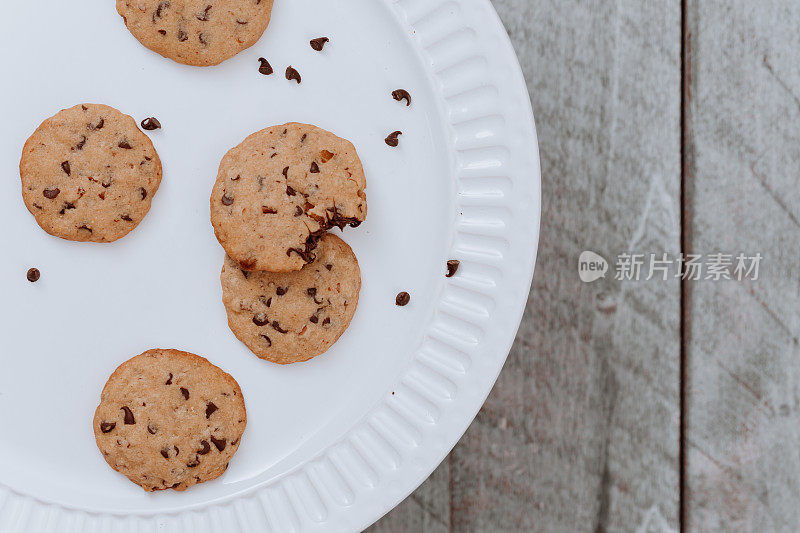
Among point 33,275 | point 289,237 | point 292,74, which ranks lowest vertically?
point 33,275

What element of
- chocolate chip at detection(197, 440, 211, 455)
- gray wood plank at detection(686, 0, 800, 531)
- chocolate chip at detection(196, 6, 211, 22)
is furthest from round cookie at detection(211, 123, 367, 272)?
gray wood plank at detection(686, 0, 800, 531)

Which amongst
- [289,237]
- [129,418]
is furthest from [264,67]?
[129,418]

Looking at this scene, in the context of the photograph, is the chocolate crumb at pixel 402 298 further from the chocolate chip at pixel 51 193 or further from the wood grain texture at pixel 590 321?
the chocolate chip at pixel 51 193

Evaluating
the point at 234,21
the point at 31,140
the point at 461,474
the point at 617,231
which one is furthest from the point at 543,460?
the point at 31,140

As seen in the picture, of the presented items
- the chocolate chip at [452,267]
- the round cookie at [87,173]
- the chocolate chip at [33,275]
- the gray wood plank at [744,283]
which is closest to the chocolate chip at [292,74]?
the round cookie at [87,173]

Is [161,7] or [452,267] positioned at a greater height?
[161,7]

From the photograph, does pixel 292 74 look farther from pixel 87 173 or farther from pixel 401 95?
pixel 87 173

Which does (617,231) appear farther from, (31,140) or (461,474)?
(31,140)
